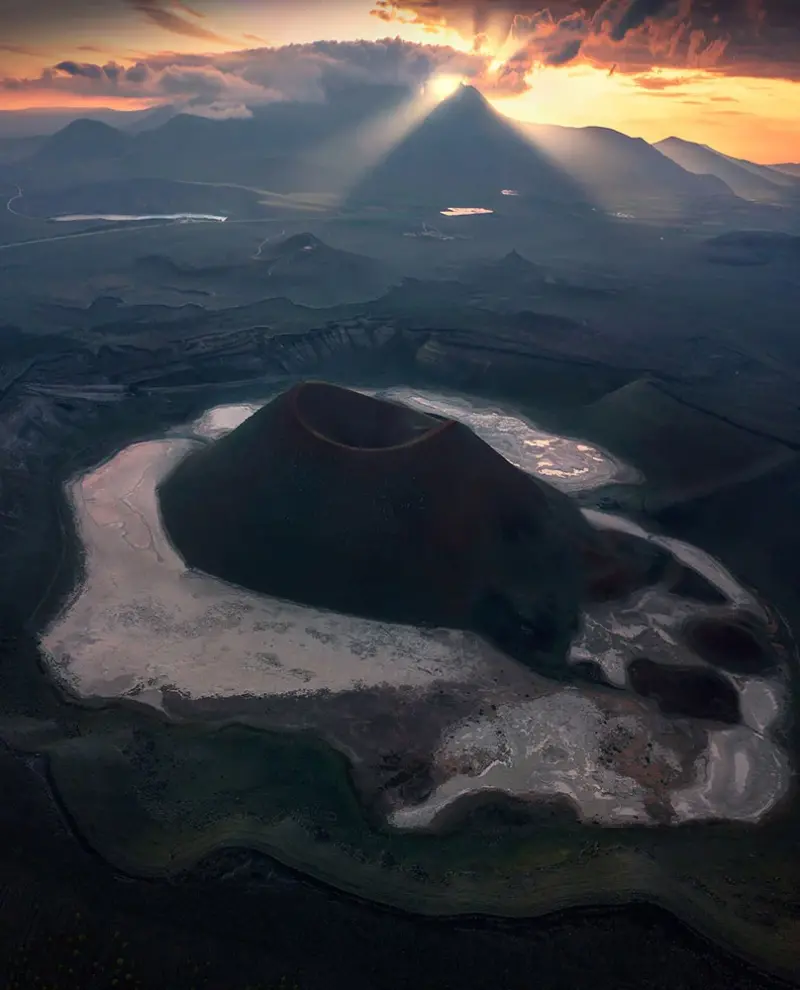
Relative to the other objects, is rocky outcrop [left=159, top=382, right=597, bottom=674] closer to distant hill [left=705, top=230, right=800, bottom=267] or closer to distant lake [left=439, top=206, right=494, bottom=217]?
distant hill [left=705, top=230, right=800, bottom=267]

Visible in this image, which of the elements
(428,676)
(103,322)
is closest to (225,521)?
(428,676)

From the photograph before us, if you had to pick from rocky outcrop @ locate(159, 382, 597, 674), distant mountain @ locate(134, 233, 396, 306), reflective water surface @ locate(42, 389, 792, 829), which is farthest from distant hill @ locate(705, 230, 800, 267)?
rocky outcrop @ locate(159, 382, 597, 674)

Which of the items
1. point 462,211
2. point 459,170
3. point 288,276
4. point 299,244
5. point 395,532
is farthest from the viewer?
point 459,170

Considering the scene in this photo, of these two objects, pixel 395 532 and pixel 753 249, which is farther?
pixel 753 249

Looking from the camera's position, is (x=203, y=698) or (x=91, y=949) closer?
(x=91, y=949)

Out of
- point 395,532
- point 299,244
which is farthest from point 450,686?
point 299,244

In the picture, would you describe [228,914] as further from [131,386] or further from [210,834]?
[131,386]

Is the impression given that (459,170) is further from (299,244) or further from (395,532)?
(395,532)
